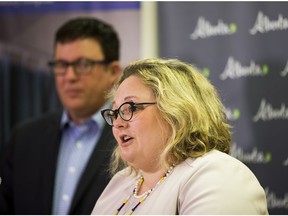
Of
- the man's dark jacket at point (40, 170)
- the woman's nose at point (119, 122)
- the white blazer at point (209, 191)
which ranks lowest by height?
the man's dark jacket at point (40, 170)

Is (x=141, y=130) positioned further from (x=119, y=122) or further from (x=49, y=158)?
(x=49, y=158)

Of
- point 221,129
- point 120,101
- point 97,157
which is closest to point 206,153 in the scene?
point 221,129

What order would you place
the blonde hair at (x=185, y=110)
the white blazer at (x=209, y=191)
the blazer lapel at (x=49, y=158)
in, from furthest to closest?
the blazer lapel at (x=49, y=158) → the blonde hair at (x=185, y=110) → the white blazer at (x=209, y=191)

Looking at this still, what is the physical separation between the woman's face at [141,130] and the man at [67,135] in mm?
712

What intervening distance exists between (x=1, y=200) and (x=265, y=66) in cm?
164

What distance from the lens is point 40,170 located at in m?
2.68

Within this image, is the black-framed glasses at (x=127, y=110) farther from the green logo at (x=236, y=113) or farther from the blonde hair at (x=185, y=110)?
the green logo at (x=236, y=113)

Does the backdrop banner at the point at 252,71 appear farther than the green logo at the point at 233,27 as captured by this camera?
No

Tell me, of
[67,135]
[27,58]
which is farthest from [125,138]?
[27,58]

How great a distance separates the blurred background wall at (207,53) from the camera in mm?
2795

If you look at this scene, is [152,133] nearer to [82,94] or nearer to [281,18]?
[82,94]

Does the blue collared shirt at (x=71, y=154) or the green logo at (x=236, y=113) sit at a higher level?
the green logo at (x=236, y=113)

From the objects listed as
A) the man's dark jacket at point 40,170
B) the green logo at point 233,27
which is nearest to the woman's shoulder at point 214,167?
the man's dark jacket at point 40,170

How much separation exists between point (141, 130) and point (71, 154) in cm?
98
